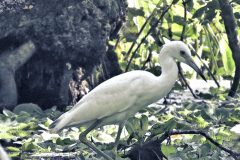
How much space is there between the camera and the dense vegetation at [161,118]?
4.82 m

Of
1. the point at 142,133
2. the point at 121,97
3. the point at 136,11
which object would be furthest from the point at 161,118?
the point at 136,11

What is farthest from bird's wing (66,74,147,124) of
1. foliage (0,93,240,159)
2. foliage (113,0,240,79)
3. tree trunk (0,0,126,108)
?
foliage (113,0,240,79)

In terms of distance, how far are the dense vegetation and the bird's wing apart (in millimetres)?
132

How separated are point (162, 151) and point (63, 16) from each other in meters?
2.81

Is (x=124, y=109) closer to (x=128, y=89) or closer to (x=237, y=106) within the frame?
(x=128, y=89)

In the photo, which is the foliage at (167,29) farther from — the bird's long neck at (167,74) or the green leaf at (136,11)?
the bird's long neck at (167,74)

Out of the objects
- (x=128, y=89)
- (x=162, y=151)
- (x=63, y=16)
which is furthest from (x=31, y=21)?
(x=162, y=151)

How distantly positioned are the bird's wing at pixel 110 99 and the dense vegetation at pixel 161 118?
132 millimetres

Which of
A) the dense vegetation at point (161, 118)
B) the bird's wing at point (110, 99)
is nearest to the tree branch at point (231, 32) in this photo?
the dense vegetation at point (161, 118)

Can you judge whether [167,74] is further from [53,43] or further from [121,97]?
[53,43]

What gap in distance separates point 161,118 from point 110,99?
142 cm

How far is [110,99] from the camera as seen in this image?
→ 16.3ft

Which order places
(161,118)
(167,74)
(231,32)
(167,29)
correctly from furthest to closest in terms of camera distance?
(167,29) → (231,32) → (161,118) → (167,74)

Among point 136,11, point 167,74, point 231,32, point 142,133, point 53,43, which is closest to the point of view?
point 142,133
